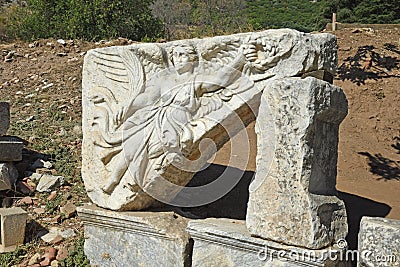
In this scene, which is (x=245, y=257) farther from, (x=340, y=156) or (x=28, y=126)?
(x=28, y=126)

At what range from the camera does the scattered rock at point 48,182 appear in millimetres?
4820

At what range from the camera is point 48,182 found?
487 centimetres

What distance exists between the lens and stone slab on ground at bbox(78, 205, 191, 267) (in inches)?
132

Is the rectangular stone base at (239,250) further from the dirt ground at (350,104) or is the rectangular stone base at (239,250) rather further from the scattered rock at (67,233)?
the dirt ground at (350,104)

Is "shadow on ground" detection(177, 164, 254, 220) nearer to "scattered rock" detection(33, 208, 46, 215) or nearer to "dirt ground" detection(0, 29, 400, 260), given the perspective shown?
"dirt ground" detection(0, 29, 400, 260)

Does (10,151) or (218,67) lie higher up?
(218,67)

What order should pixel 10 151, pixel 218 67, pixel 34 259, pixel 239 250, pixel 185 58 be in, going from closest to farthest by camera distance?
pixel 239 250 < pixel 218 67 < pixel 185 58 < pixel 34 259 < pixel 10 151

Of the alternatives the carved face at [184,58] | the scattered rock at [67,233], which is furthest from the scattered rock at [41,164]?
the carved face at [184,58]

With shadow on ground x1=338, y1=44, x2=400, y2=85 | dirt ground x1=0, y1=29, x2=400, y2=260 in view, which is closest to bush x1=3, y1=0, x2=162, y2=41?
dirt ground x1=0, y1=29, x2=400, y2=260

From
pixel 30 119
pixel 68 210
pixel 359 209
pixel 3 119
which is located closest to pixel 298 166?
pixel 359 209

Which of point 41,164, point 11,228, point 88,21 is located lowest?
point 11,228

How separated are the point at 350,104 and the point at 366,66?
95 centimetres

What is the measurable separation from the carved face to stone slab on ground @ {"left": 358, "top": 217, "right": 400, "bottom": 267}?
159cm

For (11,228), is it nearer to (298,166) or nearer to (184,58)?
(184,58)
